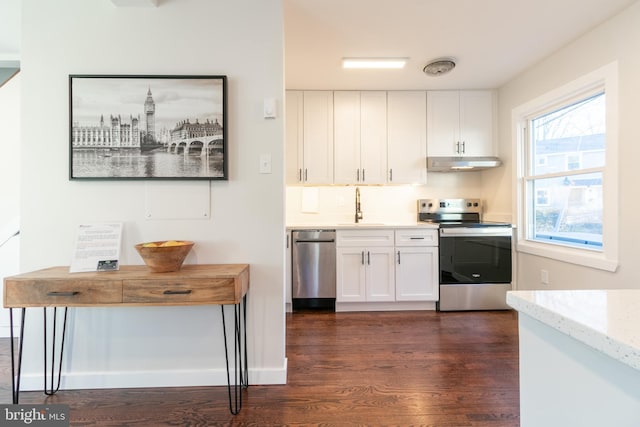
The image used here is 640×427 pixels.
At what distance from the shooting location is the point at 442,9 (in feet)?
6.39

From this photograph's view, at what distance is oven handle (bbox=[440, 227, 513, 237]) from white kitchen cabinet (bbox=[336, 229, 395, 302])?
1.92ft

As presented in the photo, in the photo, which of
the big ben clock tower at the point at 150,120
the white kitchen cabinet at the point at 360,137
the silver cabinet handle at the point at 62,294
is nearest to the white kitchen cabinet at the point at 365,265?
the white kitchen cabinet at the point at 360,137

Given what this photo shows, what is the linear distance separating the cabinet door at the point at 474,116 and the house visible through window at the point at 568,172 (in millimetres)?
484

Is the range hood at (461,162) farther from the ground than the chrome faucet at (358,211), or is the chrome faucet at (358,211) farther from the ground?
the range hood at (461,162)

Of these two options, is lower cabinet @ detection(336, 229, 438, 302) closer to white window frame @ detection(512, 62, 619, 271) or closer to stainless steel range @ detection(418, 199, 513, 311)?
stainless steel range @ detection(418, 199, 513, 311)

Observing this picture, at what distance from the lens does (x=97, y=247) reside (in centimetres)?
161

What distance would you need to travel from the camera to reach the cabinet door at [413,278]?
2867 mm

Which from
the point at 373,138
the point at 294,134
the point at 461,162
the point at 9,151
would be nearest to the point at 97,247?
the point at 9,151

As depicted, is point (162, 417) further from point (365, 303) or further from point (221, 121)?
point (365, 303)

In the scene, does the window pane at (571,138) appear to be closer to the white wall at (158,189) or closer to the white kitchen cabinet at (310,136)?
the white kitchen cabinet at (310,136)

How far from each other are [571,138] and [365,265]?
2.16 metres

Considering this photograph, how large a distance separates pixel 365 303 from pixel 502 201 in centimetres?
195

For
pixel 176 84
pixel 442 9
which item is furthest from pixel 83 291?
pixel 442 9

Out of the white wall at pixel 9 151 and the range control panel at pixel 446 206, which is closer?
the white wall at pixel 9 151
